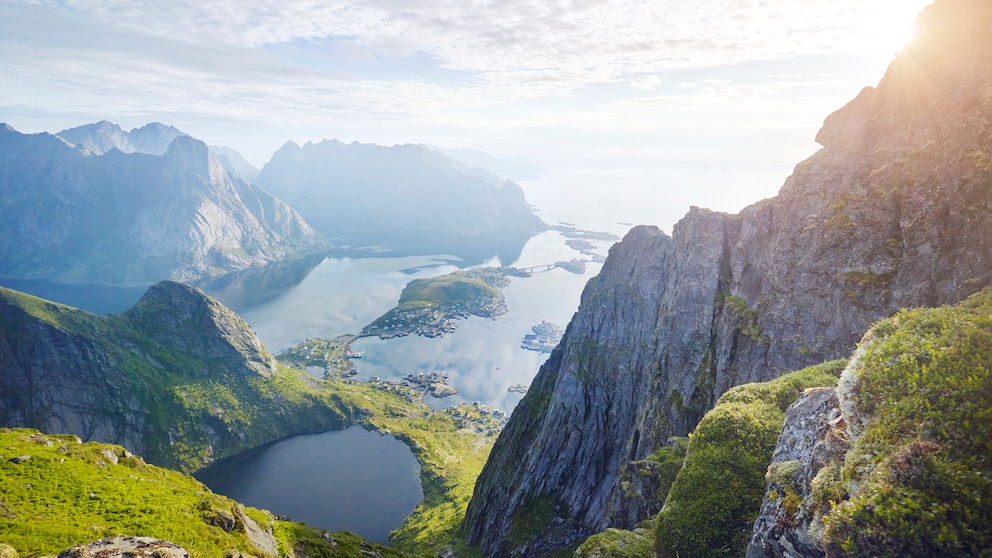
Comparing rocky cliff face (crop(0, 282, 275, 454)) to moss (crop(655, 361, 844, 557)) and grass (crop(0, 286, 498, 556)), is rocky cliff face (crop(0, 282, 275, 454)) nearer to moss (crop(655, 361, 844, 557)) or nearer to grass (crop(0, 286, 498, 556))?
grass (crop(0, 286, 498, 556))

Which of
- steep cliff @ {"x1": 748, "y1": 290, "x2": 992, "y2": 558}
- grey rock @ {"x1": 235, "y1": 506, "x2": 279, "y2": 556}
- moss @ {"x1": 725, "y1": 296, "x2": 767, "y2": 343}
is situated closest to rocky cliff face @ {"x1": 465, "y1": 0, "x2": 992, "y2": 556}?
moss @ {"x1": 725, "y1": 296, "x2": 767, "y2": 343}

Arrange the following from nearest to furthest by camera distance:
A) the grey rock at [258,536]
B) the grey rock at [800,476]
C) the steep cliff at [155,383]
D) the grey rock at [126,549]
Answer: the grey rock at [800,476] < the grey rock at [126,549] < the grey rock at [258,536] < the steep cliff at [155,383]

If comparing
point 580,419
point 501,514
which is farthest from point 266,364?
point 580,419

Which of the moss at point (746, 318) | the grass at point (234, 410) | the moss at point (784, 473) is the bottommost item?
the grass at point (234, 410)

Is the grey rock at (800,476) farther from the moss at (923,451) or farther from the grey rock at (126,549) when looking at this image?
the grey rock at (126,549)

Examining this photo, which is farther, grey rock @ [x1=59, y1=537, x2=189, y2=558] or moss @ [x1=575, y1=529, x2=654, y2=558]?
moss @ [x1=575, y1=529, x2=654, y2=558]

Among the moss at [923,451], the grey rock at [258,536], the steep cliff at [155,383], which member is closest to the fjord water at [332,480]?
the steep cliff at [155,383]

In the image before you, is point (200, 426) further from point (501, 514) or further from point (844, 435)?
point (844, 435)
